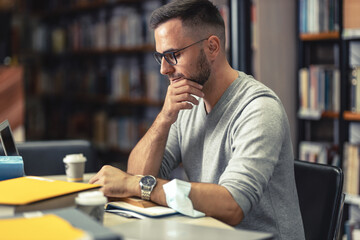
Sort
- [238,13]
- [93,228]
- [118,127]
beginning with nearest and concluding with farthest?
[93,228], [238,13], [118,127]

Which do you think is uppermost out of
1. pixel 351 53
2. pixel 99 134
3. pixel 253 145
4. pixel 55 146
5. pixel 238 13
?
pixel 238 13

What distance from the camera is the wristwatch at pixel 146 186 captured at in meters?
1.28

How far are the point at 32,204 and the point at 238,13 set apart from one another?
2.36 metres

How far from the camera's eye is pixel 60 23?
232 inches

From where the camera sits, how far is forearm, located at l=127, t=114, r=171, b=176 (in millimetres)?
1685

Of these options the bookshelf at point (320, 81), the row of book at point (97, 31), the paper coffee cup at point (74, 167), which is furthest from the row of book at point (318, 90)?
the paper coffee cup at point (74, 167)

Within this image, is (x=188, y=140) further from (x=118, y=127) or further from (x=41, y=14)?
(x=41, y=14)

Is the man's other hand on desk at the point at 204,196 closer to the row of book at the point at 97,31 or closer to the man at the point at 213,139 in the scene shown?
the man at the point at 213,139

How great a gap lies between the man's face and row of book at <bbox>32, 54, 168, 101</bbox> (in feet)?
8.05

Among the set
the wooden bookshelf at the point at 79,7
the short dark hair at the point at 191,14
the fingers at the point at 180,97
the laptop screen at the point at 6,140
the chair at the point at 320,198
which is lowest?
the chair at the point at 320,198

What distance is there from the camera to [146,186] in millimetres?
1293

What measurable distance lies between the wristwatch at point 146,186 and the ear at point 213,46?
535 millimetres

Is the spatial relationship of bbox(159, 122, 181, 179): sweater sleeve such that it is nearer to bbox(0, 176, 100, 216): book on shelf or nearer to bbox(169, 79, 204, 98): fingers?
bbox(169, 79, 204, 98): fingers

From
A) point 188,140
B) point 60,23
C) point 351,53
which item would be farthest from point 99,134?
point 188,140
